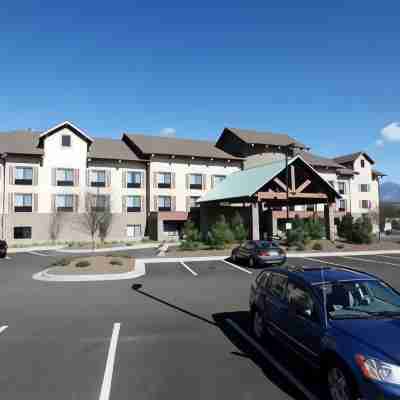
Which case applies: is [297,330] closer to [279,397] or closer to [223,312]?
[279,397]

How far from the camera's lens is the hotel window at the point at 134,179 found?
132 feet

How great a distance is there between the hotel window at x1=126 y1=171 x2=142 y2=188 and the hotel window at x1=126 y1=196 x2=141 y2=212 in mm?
1471

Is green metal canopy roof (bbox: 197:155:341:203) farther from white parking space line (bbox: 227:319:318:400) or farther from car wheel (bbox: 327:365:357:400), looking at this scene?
car wheel (bbox: 327:365:357:400)

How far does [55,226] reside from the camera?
3644 cm

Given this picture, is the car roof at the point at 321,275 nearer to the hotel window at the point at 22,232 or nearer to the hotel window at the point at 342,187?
the hotel window at the point at 22,232

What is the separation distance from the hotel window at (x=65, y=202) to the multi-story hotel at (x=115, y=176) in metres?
0.06

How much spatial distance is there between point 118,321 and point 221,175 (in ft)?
115

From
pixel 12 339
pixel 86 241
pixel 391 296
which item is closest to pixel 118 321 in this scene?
pixel 12 339

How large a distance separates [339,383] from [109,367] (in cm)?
381

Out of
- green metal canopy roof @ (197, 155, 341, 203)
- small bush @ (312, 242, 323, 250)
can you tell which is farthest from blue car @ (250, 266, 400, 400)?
green metal canopy roof @ (197, 155, 341, 203)

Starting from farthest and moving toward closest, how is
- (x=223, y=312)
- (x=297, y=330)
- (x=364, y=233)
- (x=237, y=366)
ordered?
(x=364, y=233) → (x=223, y=312) → (x=237, y=366) → (x=297, y=330)

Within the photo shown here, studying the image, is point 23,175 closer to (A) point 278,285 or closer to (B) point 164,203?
(B) point 164,203

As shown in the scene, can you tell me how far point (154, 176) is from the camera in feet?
132

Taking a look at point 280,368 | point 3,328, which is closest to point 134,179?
point 3,328
